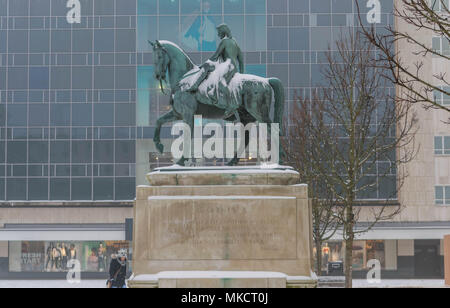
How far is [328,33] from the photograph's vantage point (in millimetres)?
51750

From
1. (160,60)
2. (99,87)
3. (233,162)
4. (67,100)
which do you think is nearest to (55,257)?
(67,100)

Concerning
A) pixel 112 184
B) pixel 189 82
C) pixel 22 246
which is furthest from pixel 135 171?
pixel 189 82

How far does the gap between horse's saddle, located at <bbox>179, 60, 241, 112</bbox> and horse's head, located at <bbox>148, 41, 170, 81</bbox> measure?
1.84ft

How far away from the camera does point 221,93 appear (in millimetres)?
15898

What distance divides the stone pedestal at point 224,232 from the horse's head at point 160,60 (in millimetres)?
2627

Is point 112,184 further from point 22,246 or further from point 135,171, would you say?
point 22,246

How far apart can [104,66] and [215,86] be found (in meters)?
38.1

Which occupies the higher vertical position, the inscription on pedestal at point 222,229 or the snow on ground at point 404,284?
the inscription on pedestal at point 222,229

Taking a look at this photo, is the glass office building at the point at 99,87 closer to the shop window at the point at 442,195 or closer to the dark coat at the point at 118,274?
the shop window at the point at 442,195

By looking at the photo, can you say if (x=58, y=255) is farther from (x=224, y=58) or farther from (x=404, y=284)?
(x=224, y=58)

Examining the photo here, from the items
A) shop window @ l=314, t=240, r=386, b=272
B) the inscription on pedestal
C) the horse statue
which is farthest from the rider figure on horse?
shop window @ l=314, t=240, r=386, b=272

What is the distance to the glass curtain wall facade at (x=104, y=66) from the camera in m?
51.6

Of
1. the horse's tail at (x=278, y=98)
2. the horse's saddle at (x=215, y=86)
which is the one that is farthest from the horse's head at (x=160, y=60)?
the horse's tail at (x=278, y=98)

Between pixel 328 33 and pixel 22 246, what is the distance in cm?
2585
